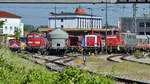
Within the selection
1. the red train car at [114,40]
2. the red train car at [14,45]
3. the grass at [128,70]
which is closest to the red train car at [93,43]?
the red train car at [114,40]

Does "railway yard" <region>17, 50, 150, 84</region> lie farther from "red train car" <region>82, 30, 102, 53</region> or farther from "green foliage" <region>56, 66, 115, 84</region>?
"red train car" <region>82, 30, 102, 53</region>

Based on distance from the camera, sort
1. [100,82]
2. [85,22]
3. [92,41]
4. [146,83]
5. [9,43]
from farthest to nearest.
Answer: [85,22], [9,43], [92,41], [146,83], [100,82]

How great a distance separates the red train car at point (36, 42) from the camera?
124 feet

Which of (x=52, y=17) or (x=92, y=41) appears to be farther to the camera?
(x=52, y=17)

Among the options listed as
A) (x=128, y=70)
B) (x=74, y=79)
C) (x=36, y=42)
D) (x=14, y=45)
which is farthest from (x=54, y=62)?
(x=14, y=45)

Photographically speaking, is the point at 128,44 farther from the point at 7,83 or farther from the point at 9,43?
the point at 7,83

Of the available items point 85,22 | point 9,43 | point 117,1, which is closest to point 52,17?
point 85,22

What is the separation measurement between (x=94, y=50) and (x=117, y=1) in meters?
25.6

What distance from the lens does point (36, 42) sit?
38312 mm

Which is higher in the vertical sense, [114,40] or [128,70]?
[114,40]

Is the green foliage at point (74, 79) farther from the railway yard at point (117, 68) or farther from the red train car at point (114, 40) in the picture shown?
the red train car at point (114, 40)

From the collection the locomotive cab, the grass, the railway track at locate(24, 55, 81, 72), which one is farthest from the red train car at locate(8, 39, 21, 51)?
the grass

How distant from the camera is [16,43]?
43219 millimetres

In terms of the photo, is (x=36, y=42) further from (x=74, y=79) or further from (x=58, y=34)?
(x=74, y=79)
